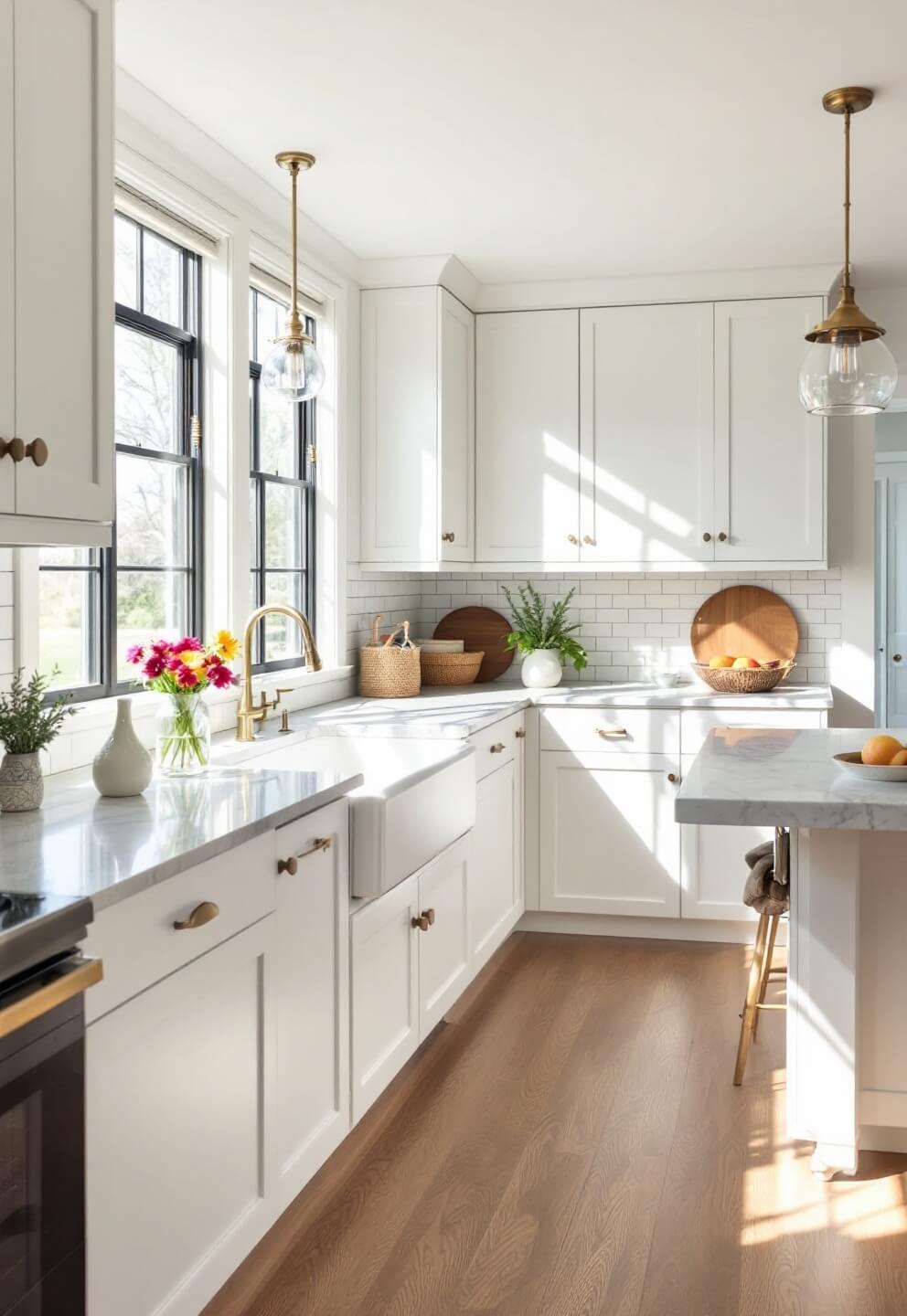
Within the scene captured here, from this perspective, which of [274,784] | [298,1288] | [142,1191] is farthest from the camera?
[274,784]

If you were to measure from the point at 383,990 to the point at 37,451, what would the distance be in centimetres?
163

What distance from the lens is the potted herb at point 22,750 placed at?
2271 mm

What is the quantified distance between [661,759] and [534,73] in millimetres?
2531

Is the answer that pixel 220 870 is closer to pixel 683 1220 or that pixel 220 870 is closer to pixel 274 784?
pixel 274 784

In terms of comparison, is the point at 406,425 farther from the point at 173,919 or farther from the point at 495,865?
the point at 173,919

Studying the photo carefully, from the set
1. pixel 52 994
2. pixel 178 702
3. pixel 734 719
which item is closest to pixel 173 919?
pixel 52 994

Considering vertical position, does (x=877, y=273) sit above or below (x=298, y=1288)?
above

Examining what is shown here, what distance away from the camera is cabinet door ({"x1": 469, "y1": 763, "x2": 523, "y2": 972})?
3990 mm

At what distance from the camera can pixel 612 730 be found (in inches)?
185

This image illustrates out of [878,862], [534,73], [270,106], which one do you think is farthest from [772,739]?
[270,106]

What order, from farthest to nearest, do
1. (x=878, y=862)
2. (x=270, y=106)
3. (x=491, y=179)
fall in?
(x=491, y=179) → (x=270, y=106) → (x=878, y=862)

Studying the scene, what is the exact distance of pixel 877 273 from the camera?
491 cm

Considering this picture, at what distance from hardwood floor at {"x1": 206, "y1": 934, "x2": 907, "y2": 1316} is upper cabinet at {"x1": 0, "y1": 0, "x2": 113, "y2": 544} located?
156 centimetres

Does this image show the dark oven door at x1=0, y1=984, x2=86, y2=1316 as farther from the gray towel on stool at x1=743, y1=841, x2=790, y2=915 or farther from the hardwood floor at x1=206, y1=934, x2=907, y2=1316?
the gray towel on stool at x1=743, y1=841, x2=790, y2=915
